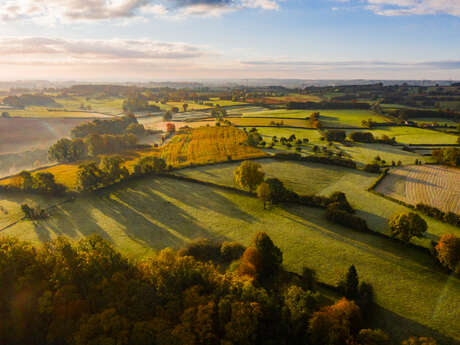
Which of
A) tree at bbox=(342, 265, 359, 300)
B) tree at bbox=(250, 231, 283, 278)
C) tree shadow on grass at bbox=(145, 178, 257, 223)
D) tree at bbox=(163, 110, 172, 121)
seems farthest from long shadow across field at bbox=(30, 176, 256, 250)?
tree at bbox=(163, 110, 172, 121)

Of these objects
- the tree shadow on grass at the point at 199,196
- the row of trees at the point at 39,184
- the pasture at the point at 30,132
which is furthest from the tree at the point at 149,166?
the pasture at the point at 30,132

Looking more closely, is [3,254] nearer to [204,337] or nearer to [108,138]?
[204,337]

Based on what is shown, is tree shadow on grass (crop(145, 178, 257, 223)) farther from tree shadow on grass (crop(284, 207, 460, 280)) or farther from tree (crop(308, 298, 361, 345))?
tree (crop(308, 298, 361, 345))

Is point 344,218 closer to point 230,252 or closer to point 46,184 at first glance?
point 230,252

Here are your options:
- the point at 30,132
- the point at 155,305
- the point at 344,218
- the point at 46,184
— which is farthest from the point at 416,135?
the point at 30,132

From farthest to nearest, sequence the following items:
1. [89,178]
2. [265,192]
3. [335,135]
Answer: [335,135] < [89,178] < [265,192]
